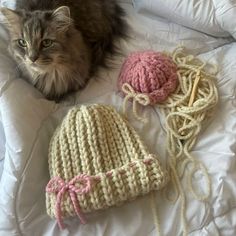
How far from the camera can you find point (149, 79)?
3.68 ft

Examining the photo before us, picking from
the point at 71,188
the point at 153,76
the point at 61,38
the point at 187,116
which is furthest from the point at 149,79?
the point at 71,188

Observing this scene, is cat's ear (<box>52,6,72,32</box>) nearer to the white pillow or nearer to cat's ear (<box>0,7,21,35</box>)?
cat's ear (<box>0,7,21,35</box>)

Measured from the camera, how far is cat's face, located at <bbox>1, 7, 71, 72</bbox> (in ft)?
3.59

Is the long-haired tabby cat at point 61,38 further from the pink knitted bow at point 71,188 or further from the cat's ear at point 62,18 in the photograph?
the pink knitted bow at point 71,188

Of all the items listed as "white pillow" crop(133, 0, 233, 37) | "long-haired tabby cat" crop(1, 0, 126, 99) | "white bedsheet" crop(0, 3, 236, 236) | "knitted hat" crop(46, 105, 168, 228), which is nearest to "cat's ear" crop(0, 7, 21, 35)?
Result: "long-haired tabby cat" crop(1, 0, 126, 99)

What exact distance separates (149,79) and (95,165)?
303 millimetres

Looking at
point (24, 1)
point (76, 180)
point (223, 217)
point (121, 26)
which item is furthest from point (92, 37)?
point (223, 217)

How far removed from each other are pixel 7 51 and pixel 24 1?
167 millimetres

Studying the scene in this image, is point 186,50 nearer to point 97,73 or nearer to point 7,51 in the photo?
point 97,73

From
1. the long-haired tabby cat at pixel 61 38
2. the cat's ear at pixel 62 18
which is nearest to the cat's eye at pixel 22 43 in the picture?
the long-haired tabby cat at pixel 61 38

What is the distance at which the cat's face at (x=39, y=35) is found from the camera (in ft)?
3.59

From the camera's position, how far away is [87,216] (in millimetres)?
962

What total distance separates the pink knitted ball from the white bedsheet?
0.05 meters

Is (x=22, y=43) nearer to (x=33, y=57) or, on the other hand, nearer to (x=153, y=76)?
(x=33, y=57)
